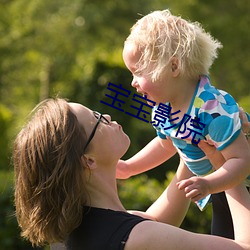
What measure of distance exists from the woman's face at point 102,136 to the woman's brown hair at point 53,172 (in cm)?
3

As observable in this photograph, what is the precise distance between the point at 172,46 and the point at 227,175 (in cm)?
60

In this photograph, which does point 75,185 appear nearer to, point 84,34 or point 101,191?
point 101,191

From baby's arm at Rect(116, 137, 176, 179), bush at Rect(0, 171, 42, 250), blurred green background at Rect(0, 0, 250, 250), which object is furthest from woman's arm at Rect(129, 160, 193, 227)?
blurred green background at Rect(0, 0, 250, 250)

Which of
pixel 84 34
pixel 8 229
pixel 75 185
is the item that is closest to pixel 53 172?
pixel 75 185

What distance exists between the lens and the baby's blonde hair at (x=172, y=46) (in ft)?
9.55

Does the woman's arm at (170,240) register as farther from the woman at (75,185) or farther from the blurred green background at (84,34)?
the blurred green background at (84,34)

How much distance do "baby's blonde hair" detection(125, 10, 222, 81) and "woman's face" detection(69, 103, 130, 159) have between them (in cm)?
29

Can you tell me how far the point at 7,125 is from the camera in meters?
11.5

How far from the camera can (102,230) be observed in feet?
8.85

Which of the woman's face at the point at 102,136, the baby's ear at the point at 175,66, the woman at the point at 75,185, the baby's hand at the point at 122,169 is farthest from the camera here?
the baby's hand at the point at 122,169

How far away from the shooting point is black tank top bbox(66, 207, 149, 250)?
2645 mm

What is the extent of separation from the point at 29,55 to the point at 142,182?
8427mm

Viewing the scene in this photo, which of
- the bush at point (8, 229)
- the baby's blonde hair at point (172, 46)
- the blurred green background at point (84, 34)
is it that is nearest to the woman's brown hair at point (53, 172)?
the baby's blonde hair at point (172, 46)

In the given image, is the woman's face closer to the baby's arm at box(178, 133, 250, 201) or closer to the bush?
the baby's arm at box(178, 133, 250, 201)
